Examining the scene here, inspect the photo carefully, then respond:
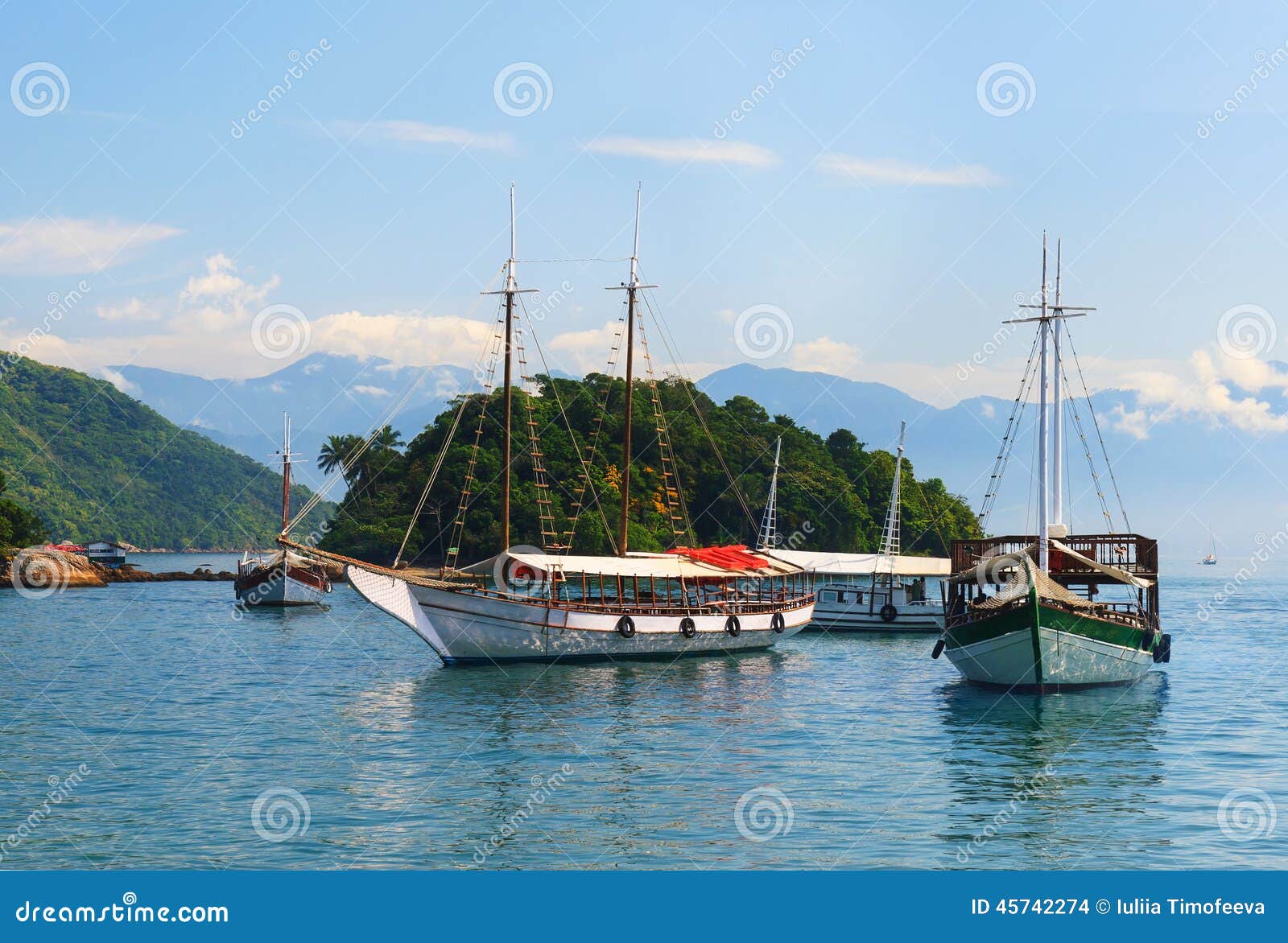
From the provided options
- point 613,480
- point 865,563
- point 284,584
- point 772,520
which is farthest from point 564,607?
point 613,480

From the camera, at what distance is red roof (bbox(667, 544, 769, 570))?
190ft

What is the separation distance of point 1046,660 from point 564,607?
60.0ft

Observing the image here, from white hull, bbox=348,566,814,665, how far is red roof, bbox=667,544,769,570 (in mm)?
4444

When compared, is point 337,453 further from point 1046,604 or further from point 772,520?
point 1046,604

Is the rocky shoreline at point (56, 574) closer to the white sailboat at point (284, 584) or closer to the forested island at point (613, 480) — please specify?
the forested island at point (613, 480)

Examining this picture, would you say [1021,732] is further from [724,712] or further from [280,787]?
[280,787]

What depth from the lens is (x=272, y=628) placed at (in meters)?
73.9

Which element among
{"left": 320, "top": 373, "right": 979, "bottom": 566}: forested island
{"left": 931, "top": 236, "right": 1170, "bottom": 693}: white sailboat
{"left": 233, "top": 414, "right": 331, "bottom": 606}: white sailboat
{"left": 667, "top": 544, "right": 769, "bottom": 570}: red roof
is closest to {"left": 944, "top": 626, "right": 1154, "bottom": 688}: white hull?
{"left": 931, "top": 236, "right": 1170, "bottom": 693}: white sailboat

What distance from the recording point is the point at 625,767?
98.7 ft

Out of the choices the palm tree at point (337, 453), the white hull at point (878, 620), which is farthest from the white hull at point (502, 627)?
the palm tree at point (337, 453)

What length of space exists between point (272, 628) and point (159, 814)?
165ft

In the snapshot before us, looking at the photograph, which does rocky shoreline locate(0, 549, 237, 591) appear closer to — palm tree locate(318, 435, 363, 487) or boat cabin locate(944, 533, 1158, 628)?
palm tree locate(318, 435, 363, 487)

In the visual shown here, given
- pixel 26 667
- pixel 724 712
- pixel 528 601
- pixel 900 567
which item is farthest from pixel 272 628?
pixel 724 712

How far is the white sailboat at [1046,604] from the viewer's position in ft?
131
